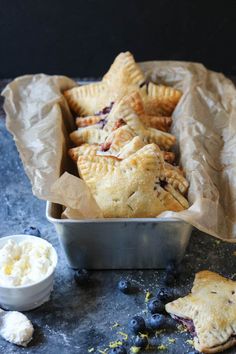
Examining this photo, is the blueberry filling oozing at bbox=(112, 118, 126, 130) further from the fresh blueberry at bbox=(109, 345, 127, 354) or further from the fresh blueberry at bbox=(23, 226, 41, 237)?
the fresh blueberry at bbox=(109, 345, 127, 354)

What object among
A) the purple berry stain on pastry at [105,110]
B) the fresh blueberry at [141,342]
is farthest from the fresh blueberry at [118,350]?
the purple berry stain on pastry at [105,110]

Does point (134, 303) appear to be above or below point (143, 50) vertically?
below

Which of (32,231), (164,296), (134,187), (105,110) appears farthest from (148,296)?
(105,110)

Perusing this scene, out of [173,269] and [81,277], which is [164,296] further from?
[81,277]

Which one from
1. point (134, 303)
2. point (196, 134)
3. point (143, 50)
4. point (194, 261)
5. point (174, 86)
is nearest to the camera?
point (134, 303)

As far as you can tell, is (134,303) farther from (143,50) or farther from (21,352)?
(143,50)

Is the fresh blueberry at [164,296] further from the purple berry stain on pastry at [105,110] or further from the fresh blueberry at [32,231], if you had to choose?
the purple berry stain on pastry at [105,110]

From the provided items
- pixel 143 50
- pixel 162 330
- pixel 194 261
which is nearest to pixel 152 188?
pixel 194 261

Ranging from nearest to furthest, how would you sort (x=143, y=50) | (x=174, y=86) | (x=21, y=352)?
(x=21, y=352)
(x=174, y=86)
(x=143, y=50)
